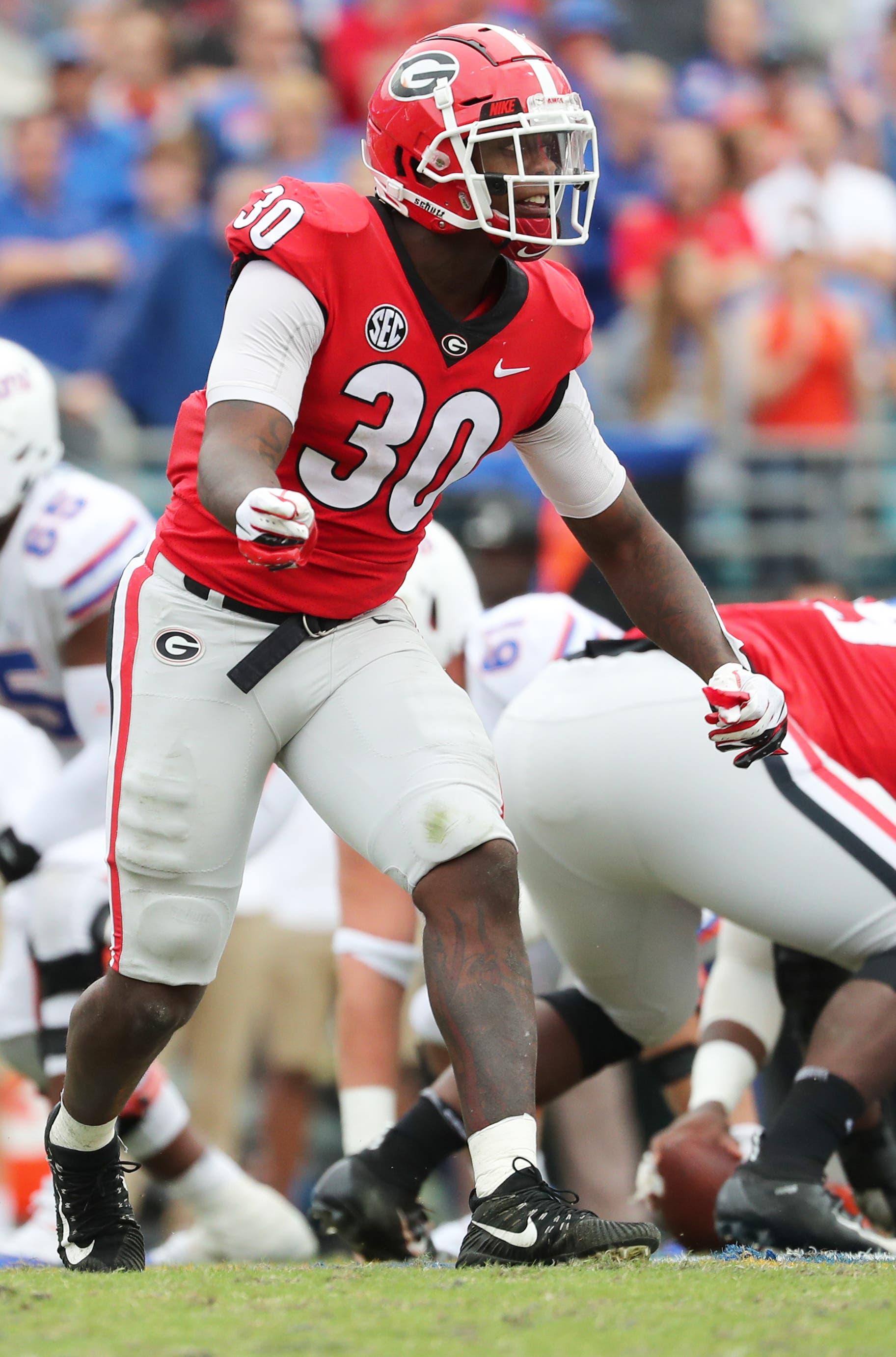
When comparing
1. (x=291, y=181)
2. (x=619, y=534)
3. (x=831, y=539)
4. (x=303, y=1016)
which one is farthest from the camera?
(x=831, y=539)

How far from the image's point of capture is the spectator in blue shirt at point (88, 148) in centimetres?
848

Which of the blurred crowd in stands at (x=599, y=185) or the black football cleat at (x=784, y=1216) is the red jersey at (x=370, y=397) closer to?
the black football cleat at (x=784, y=1216)

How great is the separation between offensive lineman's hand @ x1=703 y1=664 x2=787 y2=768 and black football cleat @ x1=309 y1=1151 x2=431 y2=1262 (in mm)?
1129

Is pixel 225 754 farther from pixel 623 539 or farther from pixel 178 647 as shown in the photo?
pixel 623 539

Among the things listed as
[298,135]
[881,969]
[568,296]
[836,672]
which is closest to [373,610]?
[568,296]

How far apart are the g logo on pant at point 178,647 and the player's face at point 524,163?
2.70 ft

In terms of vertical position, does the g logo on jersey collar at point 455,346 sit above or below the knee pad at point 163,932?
above

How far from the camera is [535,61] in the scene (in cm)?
303

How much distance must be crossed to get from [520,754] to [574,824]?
19 centimetres

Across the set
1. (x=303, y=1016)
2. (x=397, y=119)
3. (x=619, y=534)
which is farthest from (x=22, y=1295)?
(x=303, y=1016)

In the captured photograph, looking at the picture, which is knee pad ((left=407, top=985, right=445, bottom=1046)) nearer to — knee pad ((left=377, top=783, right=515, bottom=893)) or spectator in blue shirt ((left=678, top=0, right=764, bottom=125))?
knee pad ((left=377, top=783, right=515, bottom=893))

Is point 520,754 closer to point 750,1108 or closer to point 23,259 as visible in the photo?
point 750,1108

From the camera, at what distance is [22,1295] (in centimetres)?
257

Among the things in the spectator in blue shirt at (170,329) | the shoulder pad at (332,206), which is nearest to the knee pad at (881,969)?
the shoulder pad at (332,206)
